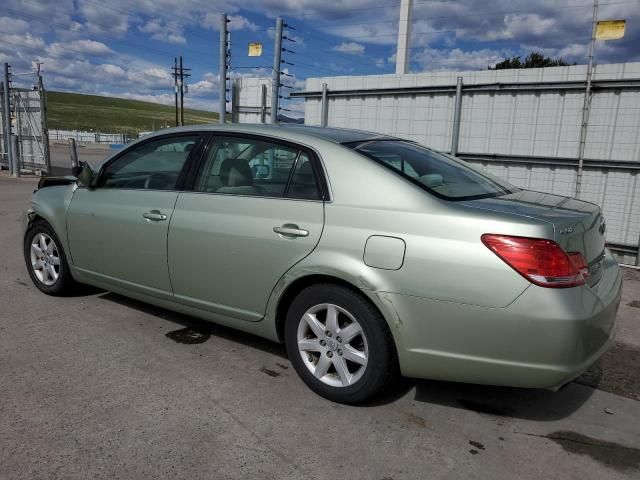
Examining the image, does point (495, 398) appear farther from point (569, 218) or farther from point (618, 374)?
point (569, 218)

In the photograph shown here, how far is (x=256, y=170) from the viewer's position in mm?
3479

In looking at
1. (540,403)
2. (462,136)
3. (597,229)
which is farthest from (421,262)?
(462,136)

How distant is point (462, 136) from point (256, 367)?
546 cm

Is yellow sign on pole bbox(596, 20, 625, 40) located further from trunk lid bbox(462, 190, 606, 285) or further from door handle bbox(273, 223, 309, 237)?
door handle bbox(273, 223, 309, 237)

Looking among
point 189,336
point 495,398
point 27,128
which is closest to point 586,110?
point 495,398

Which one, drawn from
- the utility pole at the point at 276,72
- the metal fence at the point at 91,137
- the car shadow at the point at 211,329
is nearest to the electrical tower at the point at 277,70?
Result: the utility pole at the point at 276,72

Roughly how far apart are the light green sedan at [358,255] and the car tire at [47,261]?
58 centimetres

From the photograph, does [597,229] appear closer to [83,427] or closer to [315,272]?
[315,272]

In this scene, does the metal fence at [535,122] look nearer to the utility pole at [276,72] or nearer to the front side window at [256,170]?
the utility pole at [276,72]

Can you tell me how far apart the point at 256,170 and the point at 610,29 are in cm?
523

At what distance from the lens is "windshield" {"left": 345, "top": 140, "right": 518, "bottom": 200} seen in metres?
3.04

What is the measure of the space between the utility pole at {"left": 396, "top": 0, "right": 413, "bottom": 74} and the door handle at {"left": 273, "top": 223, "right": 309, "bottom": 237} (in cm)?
786

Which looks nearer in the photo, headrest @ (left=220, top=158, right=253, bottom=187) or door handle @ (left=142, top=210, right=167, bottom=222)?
headrest @ (left=220, top=158, right=253, bottom=187)

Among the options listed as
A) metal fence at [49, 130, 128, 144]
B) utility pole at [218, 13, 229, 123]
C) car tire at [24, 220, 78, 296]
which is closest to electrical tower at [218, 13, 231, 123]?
utility pole at [218, 13, 229, 123]
